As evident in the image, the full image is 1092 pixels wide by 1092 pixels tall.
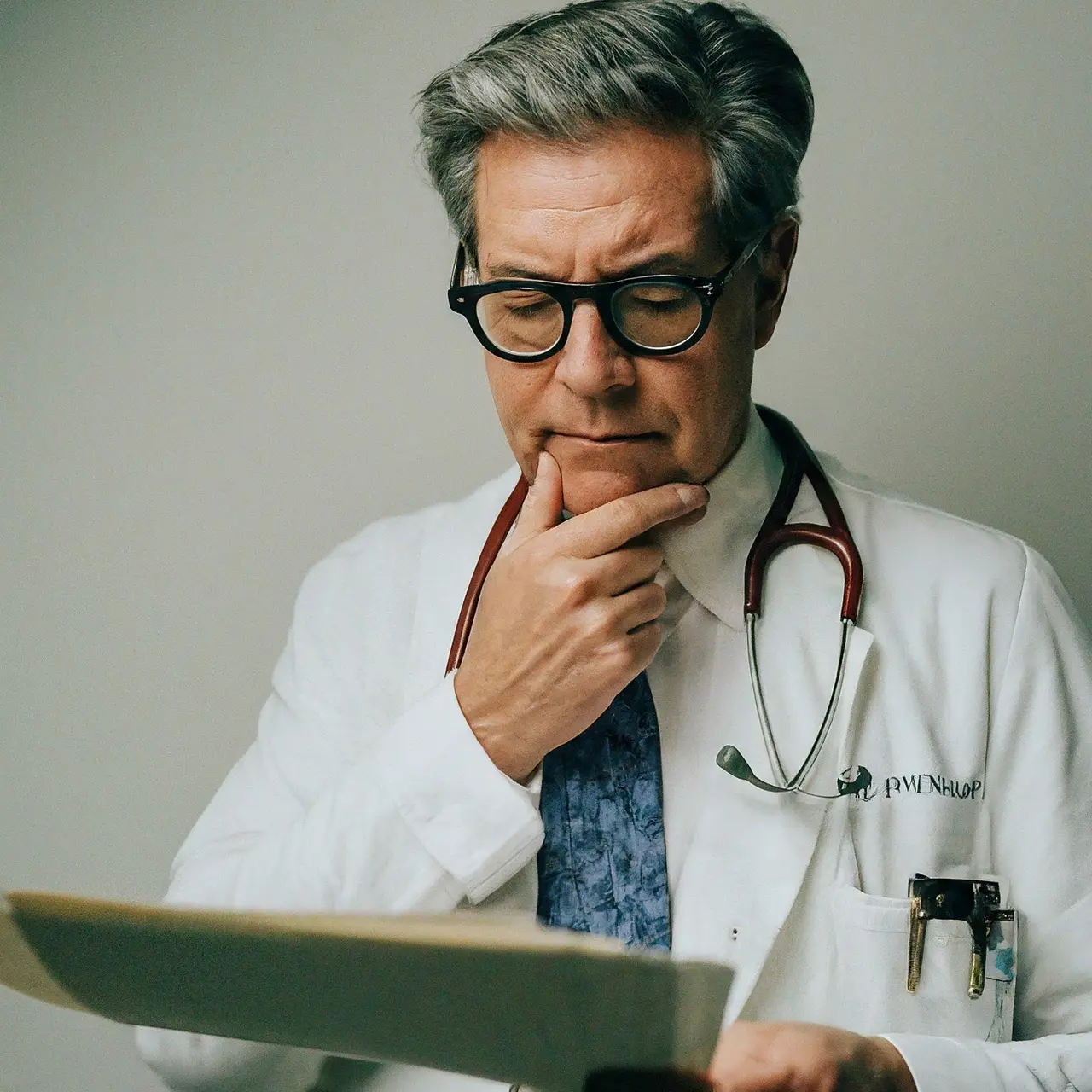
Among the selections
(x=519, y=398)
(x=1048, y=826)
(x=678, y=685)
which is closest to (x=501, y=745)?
(x=678, y=685)

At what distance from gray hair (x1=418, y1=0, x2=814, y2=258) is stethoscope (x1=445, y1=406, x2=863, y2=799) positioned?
0.31m

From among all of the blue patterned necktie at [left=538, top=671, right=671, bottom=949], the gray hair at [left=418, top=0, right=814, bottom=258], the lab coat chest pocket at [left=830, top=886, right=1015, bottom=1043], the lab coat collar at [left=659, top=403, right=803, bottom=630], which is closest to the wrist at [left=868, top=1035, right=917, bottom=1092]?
the lab coat chest pocket at [left=830, top=886, right=1015, bottom=1043]

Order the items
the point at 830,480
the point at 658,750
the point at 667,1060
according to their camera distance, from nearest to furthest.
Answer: the point at 667,1060
the point at 658,750
the point at 830,480

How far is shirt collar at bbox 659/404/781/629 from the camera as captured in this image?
4.49ft

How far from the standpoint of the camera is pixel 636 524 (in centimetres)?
123

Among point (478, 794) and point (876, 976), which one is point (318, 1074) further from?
point (876, 976)

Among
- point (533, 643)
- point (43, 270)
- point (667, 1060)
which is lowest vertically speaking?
point (667, 1060)

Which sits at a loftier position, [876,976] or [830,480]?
[830,480]

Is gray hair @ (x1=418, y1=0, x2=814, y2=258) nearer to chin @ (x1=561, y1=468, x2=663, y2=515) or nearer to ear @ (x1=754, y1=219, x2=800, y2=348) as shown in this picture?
ear @ (x1=754, y1=219, x2=800, y2=348)

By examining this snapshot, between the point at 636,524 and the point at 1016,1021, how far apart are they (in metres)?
0.69

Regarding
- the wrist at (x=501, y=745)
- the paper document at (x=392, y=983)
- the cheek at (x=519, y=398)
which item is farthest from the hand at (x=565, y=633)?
the paper document at (x=392, y=983)

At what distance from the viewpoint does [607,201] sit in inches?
46.3

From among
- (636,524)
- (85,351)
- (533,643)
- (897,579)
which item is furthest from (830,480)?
(85,351)

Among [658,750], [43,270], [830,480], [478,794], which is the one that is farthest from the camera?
[43,270]
